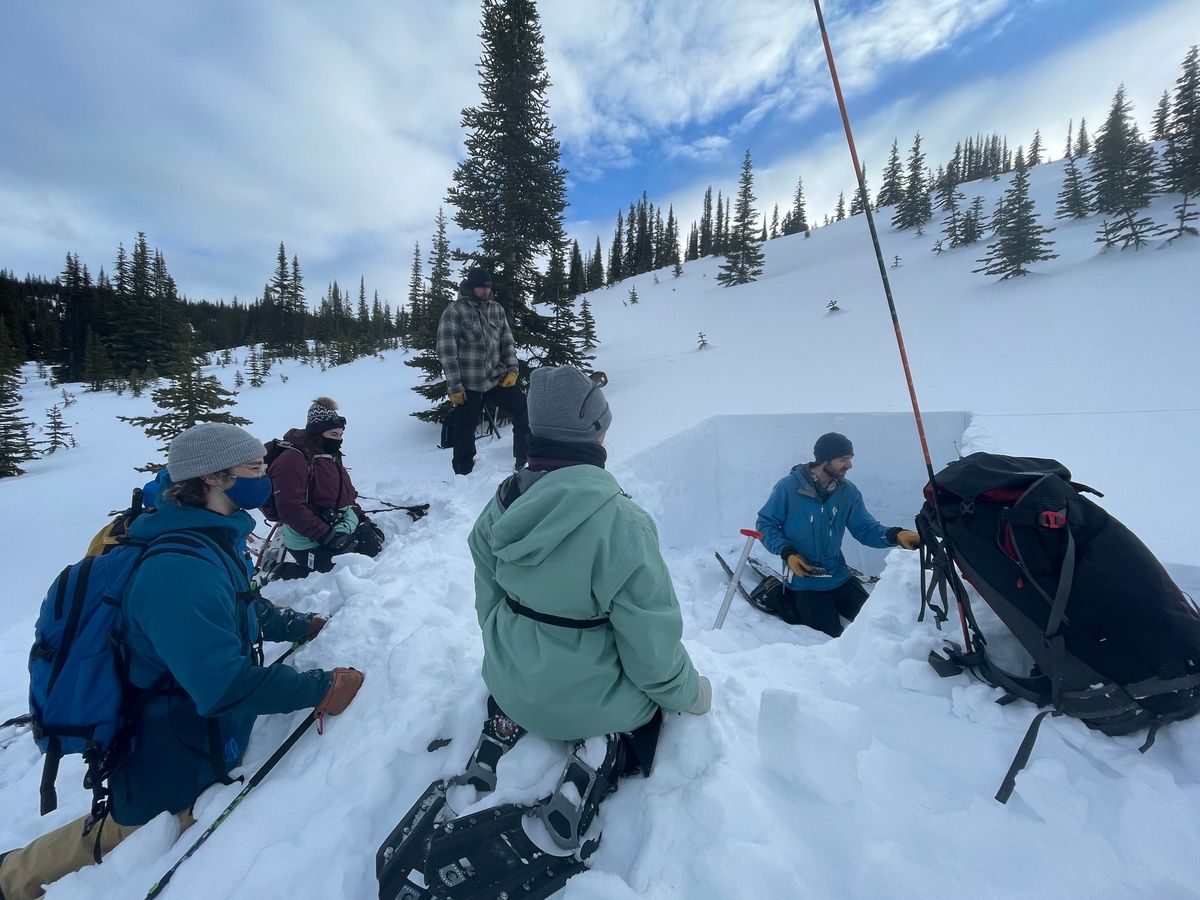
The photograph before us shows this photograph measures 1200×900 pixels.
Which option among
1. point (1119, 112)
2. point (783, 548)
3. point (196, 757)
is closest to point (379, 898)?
point (196, 757)

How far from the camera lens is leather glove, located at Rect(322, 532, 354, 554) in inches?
185

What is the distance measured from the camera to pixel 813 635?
4.73m

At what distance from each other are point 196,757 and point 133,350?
40883 mm

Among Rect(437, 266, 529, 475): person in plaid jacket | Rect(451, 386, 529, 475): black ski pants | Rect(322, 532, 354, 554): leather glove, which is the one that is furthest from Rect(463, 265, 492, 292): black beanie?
Rect(322, 532, 354, 554): leather glove

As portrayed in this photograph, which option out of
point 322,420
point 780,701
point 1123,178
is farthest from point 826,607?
point 1123,178

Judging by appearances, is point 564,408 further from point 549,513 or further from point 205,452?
point 205,452

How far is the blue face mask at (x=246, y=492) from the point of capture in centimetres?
229

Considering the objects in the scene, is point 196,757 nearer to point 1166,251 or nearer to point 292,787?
point 292,787

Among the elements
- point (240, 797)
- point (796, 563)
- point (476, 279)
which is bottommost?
point (240, 797)

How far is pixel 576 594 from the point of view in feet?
5.50

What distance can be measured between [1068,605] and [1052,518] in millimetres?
378

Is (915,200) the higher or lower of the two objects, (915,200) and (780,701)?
the higher

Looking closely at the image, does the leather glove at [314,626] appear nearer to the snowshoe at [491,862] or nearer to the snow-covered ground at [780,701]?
the snow-covered ground at [780,701]

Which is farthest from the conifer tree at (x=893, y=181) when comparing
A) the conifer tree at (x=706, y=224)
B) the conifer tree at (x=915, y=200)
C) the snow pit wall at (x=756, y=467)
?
the snow pit wall at (x=756, y=467)
